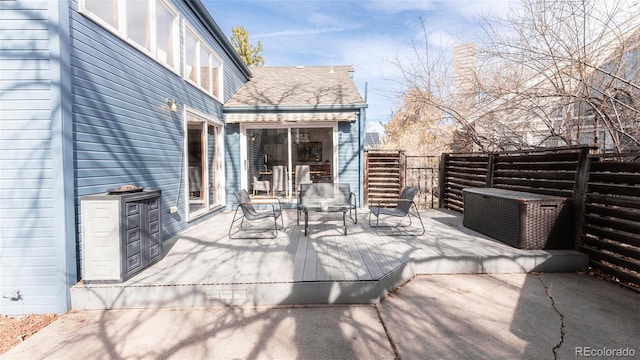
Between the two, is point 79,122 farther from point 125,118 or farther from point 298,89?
point 298,89

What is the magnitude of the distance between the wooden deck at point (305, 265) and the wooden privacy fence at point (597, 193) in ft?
1.12

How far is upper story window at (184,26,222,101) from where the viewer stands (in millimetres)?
5980

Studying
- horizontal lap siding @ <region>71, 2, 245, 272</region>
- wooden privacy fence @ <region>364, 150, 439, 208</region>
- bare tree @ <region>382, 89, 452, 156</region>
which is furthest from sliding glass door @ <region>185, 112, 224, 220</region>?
bare tree @ <region>382, 89, 452, 156</region>

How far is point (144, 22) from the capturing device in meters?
4.53

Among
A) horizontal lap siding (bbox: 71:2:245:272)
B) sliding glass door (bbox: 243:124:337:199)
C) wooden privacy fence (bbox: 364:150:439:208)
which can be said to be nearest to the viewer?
horizontal lap siding (bbox: 71:2:245:272)

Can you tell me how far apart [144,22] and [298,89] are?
16.9 ft

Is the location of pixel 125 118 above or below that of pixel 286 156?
above

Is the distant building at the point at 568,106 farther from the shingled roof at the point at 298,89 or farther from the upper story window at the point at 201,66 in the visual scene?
the upper story window at the point at 201,66

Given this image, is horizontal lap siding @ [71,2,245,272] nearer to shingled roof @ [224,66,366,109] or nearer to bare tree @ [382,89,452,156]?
shingled roof @ [224,66,366,109]

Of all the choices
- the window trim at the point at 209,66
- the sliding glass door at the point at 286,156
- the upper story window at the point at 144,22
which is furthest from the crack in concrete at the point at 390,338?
the window trim at the point at 209,66

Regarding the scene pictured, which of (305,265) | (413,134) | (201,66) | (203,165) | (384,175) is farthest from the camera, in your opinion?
(413,134)

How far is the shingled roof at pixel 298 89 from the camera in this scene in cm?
781

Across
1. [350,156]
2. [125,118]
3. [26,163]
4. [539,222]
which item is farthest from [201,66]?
[539,222]

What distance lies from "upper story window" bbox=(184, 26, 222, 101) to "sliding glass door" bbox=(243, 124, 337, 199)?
140 centimetres
